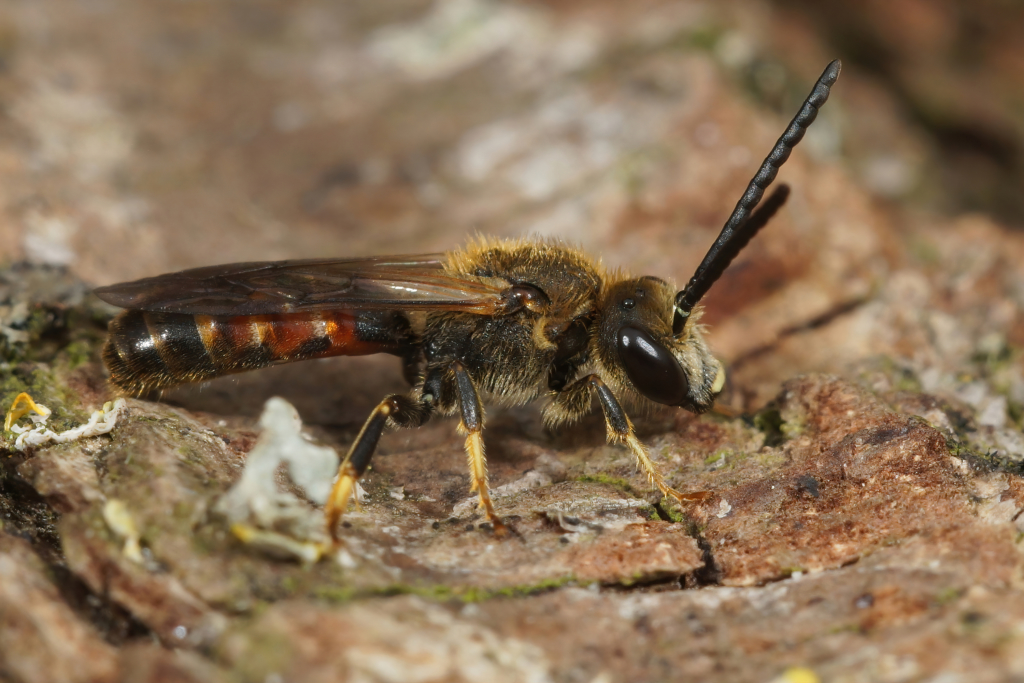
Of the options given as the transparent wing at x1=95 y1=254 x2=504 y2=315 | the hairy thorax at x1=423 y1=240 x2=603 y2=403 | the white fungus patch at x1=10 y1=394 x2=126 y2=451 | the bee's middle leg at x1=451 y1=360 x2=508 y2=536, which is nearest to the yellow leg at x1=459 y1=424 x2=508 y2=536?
the bee's middle leg at x1=451 y1=360 x2=508 y2=536

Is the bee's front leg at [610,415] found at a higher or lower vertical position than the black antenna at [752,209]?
lower

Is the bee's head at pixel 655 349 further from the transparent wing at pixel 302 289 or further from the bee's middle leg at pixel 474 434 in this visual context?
the bee's middle leg at pixel 474 434

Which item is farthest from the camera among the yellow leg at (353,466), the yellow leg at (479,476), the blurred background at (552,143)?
the blurred background at (552,143)

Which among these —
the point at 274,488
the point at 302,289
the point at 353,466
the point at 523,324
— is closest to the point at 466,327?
the point at 523,324

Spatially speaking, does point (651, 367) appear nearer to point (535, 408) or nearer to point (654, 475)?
point (654, 475)

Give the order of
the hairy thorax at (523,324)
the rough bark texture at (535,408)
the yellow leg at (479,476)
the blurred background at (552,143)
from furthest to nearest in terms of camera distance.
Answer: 1. the blurred background at (552,143)
2. the hairy thorax at (523,324)
3. the yellow leg at (479,476)
4. the rough bark texture at (535,408)

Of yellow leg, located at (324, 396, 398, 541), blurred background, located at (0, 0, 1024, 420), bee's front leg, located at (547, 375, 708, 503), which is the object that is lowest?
yellow leg, located at (324, 396, 398, 541)

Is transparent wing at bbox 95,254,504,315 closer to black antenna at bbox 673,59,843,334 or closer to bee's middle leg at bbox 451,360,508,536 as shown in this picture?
bee's middle leg at bbox 451,360,508,536

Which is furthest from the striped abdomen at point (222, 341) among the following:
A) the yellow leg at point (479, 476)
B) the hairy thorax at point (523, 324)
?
the yellow leg at point (479, 476)
